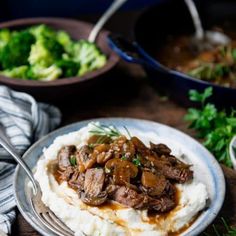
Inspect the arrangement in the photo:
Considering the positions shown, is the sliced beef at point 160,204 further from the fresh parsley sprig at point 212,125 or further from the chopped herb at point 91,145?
the fresh parsley sprig at point 212,125

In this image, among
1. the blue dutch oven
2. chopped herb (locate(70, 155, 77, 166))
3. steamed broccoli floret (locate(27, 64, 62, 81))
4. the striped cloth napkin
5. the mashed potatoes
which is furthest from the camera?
steamed broccoli floret (locate(27, 64, 62, 81))

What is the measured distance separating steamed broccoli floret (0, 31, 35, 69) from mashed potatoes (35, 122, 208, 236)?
0.99m

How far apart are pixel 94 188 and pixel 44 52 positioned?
3.76ft

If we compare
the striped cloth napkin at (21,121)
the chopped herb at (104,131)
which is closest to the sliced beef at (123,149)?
the chopped herb at (104,131)

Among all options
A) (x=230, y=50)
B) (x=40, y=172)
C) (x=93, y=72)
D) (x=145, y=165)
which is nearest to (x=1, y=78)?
(x=93, y=72)

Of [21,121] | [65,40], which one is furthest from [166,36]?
[21,121]

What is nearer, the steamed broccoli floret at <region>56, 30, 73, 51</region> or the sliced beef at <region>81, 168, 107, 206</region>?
the sliced beef at <region>81, 168, 107, 206</region>

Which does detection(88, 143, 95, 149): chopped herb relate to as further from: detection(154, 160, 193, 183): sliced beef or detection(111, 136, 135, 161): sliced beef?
detection(154, 160, 193, 183): sliced beef

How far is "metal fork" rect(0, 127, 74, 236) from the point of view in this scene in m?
1.99

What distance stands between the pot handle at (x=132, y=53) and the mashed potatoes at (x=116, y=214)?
81 centimetres

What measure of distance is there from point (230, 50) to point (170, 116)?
0.67m

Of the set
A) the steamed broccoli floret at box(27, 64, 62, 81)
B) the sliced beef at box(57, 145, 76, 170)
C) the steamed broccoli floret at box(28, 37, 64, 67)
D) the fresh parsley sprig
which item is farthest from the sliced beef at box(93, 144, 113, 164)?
the steamed broccoli floret at box(28, 37, 64, 67)

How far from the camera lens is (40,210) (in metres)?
2.07

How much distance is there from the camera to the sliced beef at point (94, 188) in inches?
78.7
